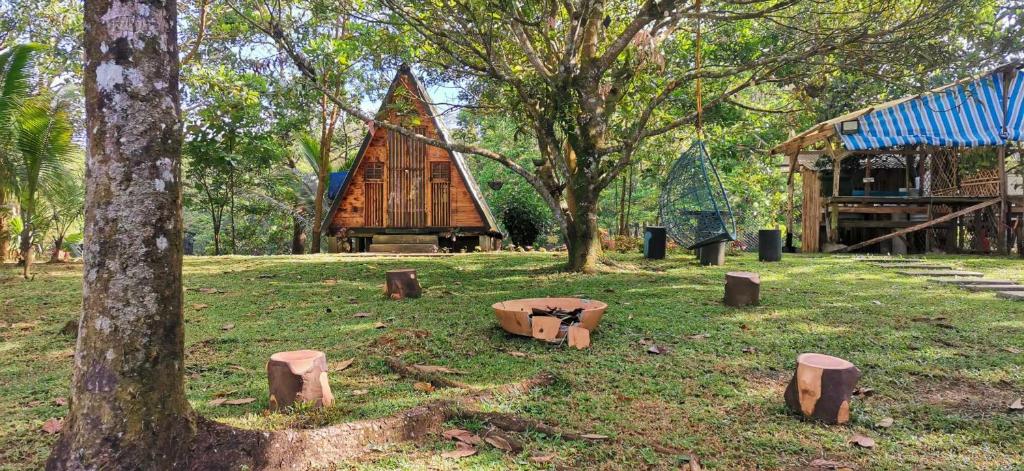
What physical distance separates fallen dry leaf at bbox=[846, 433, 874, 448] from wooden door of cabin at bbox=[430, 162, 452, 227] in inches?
495

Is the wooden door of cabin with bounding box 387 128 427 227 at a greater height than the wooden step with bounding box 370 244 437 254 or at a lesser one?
greater

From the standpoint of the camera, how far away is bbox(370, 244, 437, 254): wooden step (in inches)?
561

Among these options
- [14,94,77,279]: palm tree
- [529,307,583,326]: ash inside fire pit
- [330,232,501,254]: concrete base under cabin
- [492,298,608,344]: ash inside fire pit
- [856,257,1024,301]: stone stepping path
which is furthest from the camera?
[330,232,501,254]: concrete base under cabin

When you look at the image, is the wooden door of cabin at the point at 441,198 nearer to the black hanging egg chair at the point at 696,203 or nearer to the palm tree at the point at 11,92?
the black hanging egg chair at the point at 696,203

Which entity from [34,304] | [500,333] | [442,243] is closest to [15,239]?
[34,304]

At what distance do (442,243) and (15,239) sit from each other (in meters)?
8.82

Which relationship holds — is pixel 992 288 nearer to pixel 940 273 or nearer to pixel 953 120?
pixel 940 273

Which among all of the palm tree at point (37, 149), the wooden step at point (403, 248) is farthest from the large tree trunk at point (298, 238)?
the palm tree at point (37, 149)

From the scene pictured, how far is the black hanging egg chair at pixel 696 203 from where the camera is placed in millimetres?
8469

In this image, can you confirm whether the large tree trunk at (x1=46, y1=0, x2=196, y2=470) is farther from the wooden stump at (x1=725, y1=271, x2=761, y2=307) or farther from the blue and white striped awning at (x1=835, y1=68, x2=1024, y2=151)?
the blue and white striped awning at (x1=835, y1=68, x2=1024, y2=151)

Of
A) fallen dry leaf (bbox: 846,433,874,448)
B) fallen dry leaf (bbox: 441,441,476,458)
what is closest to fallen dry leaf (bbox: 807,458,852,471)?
fallen dry leaf (bbox: 846,433,874,448)

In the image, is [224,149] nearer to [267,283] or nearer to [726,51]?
[267,283]

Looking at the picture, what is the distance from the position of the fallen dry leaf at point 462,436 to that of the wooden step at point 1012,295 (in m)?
6.89

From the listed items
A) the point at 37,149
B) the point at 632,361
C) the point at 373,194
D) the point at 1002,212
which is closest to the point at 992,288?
the point at 632,361
